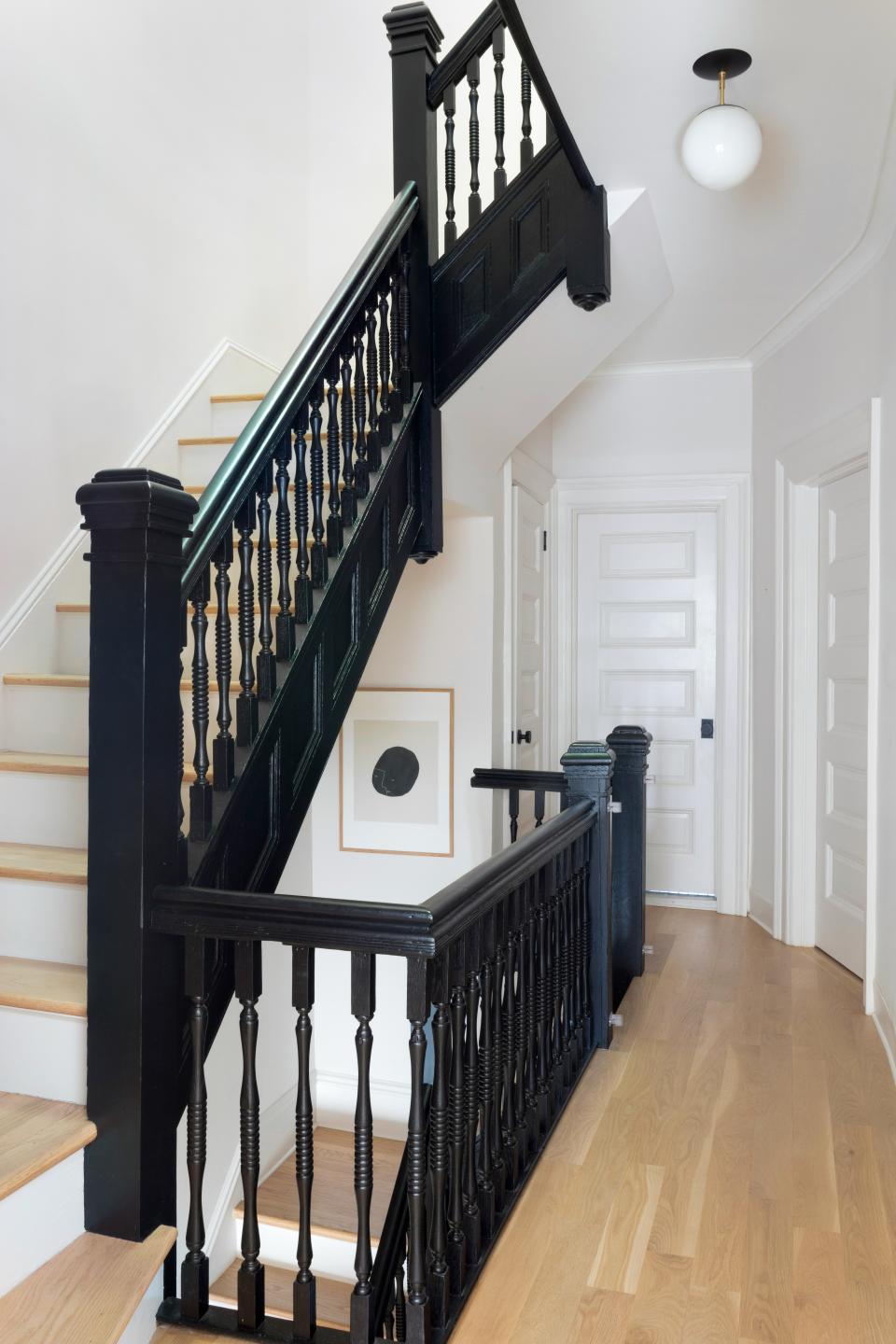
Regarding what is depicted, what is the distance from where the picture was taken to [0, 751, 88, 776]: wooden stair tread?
249 cm

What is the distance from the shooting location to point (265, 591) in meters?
2.23

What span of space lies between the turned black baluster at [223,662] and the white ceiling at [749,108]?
5.17 ft

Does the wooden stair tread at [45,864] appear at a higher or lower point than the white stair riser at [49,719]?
lower

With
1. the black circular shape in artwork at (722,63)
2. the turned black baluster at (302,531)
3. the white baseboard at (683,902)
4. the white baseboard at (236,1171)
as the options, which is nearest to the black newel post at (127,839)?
the turned black baluster at (302,531)

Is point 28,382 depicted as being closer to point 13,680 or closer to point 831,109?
point 13,680

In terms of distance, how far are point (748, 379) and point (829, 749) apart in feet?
6.51

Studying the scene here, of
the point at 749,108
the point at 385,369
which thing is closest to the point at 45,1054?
the point at 385,369

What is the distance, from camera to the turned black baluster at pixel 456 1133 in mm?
1897

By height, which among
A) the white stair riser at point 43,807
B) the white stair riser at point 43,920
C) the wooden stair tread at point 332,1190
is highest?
the white stair riser at point 43,807

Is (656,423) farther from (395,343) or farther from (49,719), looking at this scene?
(49,719)

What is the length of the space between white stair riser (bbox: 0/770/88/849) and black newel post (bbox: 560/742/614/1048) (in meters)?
1.44

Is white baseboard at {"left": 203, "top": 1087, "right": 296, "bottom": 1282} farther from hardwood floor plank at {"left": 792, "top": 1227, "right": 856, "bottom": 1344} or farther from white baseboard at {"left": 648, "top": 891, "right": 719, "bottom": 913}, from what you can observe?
white baseboard at {"left": 648, "top": 891, "right": 719, "bottom": 913}

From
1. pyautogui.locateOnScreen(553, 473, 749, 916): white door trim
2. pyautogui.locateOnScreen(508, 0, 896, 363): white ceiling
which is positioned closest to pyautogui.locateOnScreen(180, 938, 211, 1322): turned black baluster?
pyautogui.locateOnScreen(508, 0, 896, 363): white ceiling

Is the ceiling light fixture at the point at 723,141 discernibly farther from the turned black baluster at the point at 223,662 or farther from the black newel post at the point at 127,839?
the black newel post at the point at 127,839
